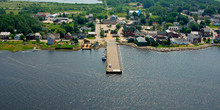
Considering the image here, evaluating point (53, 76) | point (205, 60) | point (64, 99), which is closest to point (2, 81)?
point (53, 76)

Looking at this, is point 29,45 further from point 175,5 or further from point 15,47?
point 175,5

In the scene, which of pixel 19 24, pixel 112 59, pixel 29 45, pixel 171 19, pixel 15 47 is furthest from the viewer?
pixel 171 19

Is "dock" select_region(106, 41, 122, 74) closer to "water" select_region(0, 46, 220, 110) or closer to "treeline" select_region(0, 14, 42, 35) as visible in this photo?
"water" select_region(0, 46, 220, 110)

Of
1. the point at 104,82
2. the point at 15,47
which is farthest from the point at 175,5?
the point at 104,82

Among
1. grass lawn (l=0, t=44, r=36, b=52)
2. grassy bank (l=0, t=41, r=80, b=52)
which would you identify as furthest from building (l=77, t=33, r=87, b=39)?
grass lawn (l=0, t=44, r=36, b=52)

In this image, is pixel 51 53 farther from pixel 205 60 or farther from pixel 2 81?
pixel 205 60

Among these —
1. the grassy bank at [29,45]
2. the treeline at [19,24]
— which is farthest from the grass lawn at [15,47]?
the treeline at [19,24]
